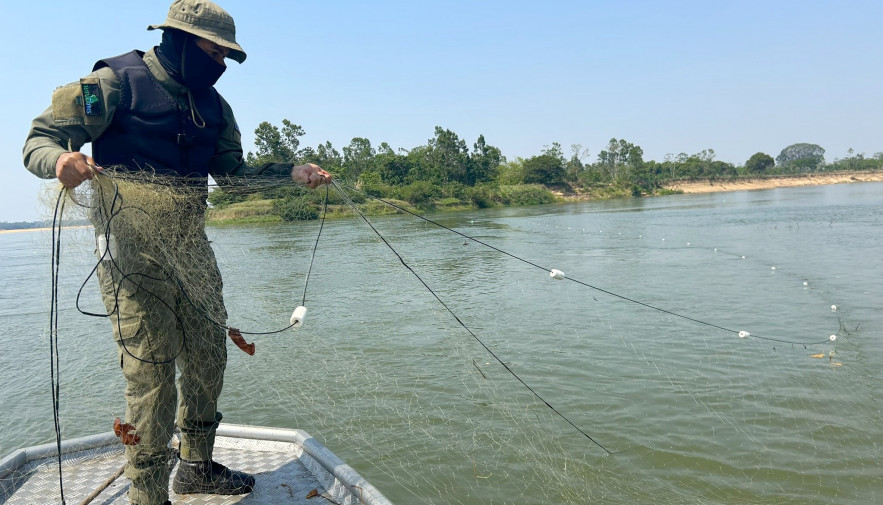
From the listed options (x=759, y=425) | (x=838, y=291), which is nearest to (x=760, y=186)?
(x=838, y=291)

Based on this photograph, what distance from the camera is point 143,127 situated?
254 cm

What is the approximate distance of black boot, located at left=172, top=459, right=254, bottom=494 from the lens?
279 centimetres

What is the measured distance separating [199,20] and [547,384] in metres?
4.69

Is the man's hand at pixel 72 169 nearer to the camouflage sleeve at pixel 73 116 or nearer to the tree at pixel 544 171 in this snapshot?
the camouflage sleeve at pixel 73 116

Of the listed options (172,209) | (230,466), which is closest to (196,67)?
(172,209)

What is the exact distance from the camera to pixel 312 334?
804 cm

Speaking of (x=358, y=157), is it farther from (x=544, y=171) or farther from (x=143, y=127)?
(x=143, y=127)

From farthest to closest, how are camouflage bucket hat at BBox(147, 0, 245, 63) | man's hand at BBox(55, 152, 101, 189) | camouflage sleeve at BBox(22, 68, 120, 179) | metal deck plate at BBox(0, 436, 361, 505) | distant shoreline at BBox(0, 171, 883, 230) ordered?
distant shoreline at BBox(0, 171, 883, 230), metal deck plate at BBox(0, 436, 361, 505), camouflage bucket hat at BBox(147, 0, 245, 63), camouflage sleeve at BBox(22, 68, 120, 179), man's hand at BBox(55, 152, 101, 189)

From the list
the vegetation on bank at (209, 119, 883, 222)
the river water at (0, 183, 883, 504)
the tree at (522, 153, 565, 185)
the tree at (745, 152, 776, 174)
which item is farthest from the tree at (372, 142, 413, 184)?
the tree at (745, 152, 776, 174)

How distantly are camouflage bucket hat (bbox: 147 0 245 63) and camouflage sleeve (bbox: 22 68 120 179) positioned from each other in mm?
389

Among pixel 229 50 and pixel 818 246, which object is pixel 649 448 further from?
pixel 818 246

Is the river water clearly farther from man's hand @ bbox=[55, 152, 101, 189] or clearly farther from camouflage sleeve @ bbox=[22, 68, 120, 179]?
man's hand @ bbox=[55, 152, 101, 189]

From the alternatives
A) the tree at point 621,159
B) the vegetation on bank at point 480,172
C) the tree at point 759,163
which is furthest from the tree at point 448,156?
the tree at point 759,163

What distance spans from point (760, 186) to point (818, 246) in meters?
104
